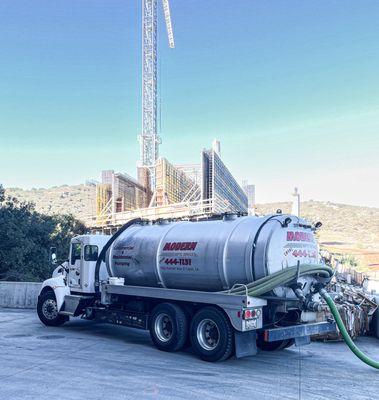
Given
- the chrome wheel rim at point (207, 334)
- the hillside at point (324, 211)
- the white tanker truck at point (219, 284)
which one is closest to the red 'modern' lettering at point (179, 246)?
the white tanker truck at point (219, 284)

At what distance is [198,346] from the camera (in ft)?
31.6

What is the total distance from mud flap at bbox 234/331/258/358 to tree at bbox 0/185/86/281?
710 inches

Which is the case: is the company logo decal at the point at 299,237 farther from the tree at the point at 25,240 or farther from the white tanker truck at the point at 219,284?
the tree at the point at 25,240

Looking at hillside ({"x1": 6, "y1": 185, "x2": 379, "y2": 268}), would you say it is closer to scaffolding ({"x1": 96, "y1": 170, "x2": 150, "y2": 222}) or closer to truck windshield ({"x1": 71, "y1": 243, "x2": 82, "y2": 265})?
scaffolding ({"x1": 96, "y1": 170, "x2": 150, "y2": 222})

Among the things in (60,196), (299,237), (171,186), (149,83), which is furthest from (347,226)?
(299,237)

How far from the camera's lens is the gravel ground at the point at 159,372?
7.40 meters

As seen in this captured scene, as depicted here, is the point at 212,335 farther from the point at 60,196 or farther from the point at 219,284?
the point at 60,196

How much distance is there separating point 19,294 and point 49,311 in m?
6.74

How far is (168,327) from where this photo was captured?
10.6 m

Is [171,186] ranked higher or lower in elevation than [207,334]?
higher

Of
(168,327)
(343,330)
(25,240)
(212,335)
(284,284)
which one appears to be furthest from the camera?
(25,240)

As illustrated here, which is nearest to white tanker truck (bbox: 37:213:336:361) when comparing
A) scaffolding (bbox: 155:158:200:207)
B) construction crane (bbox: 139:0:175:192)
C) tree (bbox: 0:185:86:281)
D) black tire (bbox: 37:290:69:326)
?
black tire (bbox: 37:290:69:326)

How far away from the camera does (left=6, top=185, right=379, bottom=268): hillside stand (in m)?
92.1

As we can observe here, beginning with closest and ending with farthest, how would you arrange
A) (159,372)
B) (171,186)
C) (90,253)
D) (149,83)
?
(159,372) < (90,253) < (171,186) < (149,83)
